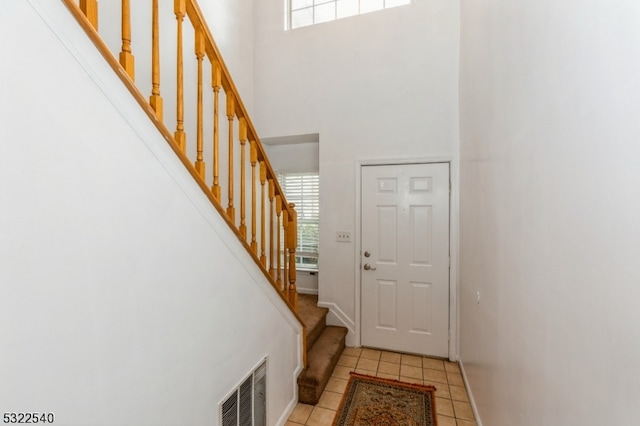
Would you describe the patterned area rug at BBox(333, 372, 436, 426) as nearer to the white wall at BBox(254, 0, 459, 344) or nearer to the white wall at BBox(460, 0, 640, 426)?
the white wall at BBox(460, 0, 640, 426)

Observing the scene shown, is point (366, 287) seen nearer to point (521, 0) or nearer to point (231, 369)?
point (231, 369)

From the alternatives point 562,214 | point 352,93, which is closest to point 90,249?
point 562,214

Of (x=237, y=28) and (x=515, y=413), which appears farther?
(x=237, y=28)

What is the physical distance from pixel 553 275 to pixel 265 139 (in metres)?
3.05

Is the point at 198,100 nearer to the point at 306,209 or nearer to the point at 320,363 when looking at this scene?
the point at 320,363

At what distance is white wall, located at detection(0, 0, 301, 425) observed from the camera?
2.22ft

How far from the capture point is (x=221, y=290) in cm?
142

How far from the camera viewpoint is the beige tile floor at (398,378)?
82.2 inches

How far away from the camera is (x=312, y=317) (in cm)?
289

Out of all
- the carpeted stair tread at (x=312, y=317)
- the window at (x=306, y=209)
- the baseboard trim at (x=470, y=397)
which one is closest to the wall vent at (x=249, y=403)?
the carpeted stair tread at (x=312, y=317)

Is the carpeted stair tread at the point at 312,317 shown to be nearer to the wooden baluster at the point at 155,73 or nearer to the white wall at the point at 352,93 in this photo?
the white wall at the point at 352,93

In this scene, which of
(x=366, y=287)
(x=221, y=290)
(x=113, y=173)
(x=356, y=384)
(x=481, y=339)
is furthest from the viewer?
(x=366, y=287)

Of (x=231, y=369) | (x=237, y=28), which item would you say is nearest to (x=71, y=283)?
(x=231, y=369)

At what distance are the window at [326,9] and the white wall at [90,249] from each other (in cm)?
300
